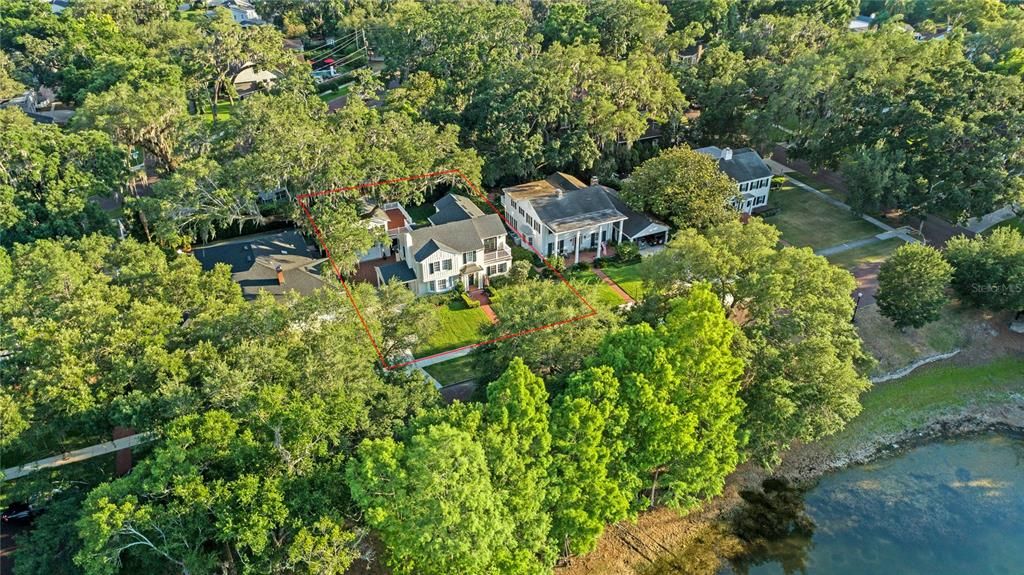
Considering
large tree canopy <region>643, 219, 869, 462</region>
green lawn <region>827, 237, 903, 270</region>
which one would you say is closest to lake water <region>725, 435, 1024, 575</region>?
large tree canopy <region>643, 219, 869, 462</region>

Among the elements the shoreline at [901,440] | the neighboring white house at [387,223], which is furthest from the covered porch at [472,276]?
the shoreline at [901,440]

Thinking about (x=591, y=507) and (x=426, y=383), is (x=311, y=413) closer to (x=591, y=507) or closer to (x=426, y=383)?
(x=426, y=383)

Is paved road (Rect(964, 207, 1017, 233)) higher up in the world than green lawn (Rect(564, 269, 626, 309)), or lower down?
higher up

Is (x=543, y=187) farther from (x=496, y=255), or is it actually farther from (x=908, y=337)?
(x=908, y=337)

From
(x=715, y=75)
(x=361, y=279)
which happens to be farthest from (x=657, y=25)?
(x=361, y=279)

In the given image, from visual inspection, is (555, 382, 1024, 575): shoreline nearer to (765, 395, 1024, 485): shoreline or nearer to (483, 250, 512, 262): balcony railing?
(765, 395, 1024, 485): shoreline

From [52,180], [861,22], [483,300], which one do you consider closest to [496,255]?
[483,300]
